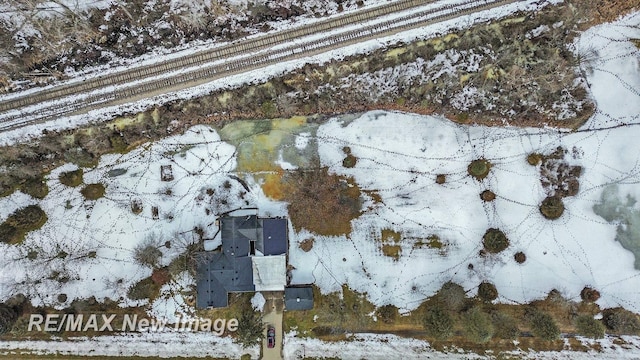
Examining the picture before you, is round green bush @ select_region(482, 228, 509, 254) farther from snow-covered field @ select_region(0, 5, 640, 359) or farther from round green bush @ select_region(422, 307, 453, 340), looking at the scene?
round green bush @ select_region(422, 307, 453, 340)

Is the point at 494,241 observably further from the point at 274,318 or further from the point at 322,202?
the point at 274,318

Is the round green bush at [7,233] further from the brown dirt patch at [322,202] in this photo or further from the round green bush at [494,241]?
the round green bush at [494,241]

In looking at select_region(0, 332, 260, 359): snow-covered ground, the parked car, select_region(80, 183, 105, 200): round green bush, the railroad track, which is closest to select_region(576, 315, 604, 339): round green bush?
the parked car

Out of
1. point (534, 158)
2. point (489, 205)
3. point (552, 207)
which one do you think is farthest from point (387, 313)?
point (534, 158)

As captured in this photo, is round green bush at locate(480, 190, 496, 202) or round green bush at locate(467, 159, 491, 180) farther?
round green bush at locate(480, 190, 496, 202)

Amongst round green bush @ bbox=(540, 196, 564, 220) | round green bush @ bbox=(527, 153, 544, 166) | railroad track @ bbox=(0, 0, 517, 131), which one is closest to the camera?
round green bush @ bbox=(540, 196, 564, 220)

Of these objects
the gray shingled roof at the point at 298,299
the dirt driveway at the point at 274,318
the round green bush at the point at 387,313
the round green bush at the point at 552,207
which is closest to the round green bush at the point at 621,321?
the round green bush at the point at 552,207

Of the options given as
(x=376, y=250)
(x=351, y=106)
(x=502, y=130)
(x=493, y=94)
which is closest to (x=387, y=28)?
(x=351, y=106)
